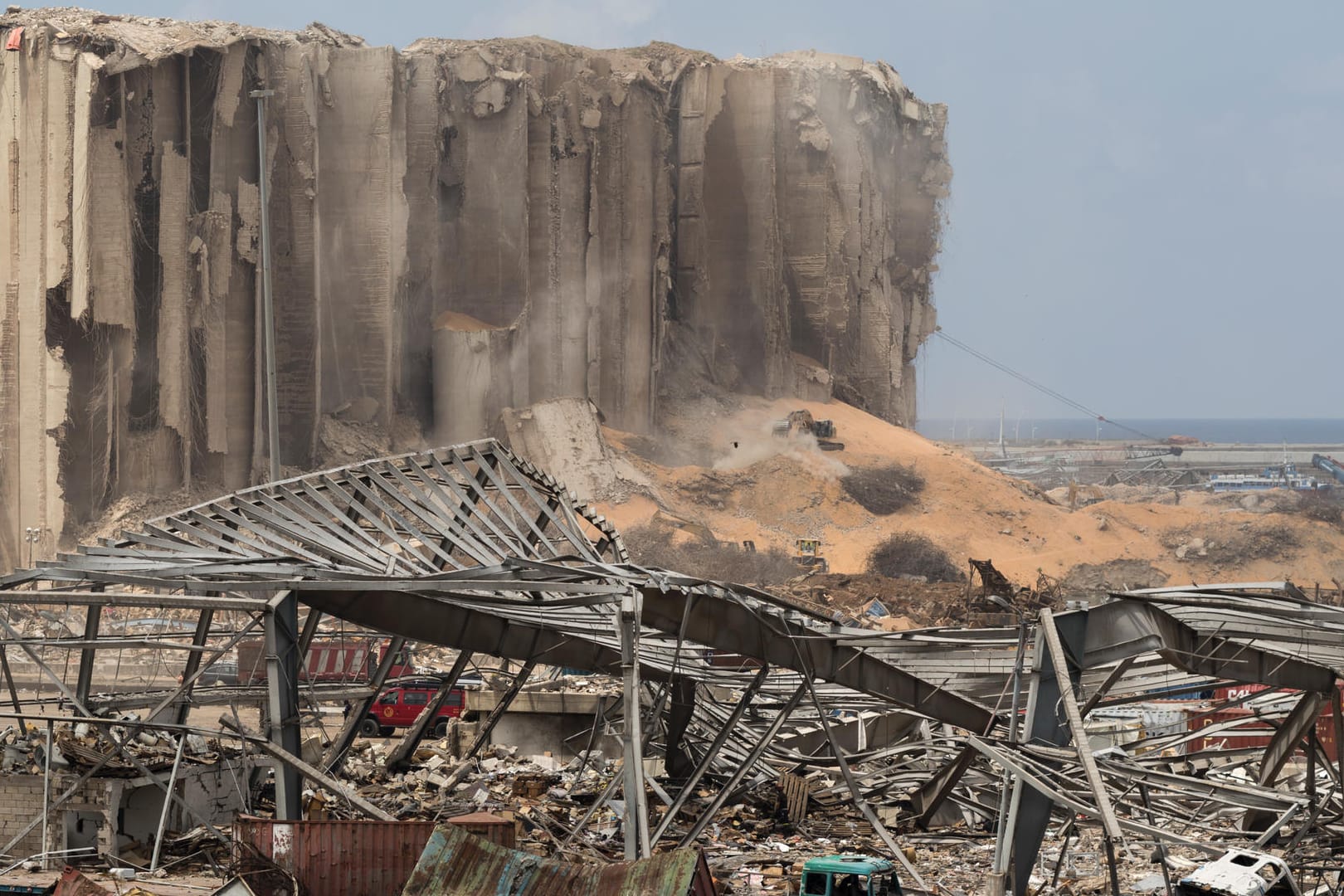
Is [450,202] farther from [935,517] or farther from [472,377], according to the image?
[935,517]

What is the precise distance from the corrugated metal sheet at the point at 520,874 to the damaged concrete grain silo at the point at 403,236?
4012cm

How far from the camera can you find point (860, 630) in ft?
72.6

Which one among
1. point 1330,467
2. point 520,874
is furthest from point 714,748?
point 1330,467

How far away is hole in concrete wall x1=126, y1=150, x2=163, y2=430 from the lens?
56.1 metres

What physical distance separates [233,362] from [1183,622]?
4303 cm

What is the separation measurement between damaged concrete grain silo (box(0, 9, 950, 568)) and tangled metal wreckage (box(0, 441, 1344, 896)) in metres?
32.5

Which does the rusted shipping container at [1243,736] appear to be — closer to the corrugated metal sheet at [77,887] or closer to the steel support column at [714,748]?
the steel support column at [714,748]

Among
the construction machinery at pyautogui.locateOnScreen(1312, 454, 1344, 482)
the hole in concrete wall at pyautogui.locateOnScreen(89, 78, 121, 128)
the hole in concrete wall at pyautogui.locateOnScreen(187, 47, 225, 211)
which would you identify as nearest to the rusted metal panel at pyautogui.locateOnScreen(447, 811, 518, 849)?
the hole in concrete wall at pyautogui.locateOnScreen(89, 78, 121, 128)

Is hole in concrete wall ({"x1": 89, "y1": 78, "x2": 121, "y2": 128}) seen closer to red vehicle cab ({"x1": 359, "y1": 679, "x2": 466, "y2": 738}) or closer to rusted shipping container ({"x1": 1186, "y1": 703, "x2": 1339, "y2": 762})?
red vehicle cab ({"x1": 359, "y1": 679, "x2": 466, "y2": 738})

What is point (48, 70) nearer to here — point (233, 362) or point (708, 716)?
point (233, 362)

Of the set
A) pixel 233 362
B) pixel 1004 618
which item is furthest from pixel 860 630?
pixel 233 362

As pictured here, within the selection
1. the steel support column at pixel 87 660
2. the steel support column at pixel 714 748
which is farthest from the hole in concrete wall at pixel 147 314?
the steel support column at pixel 714 748

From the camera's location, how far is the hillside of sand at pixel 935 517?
196ft

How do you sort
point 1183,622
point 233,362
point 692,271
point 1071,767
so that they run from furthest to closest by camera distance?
point 692,271, point 233,362, point 1183,622, point 1071,767
